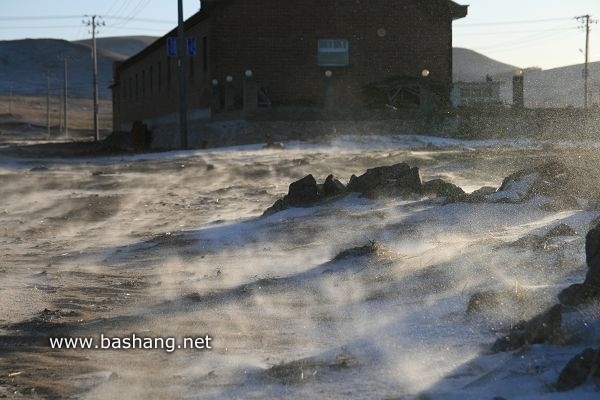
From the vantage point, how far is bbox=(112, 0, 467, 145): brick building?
3778 centimetres

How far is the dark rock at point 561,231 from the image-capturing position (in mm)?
9240

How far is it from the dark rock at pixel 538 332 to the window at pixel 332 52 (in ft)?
109

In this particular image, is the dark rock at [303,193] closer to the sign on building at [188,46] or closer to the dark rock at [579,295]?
the dark rock at [579,295]

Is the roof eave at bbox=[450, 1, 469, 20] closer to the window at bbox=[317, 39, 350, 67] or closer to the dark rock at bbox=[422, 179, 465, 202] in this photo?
the window at bbox=[317, 39, 350, 67]

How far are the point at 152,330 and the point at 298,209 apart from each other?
6.89 meters

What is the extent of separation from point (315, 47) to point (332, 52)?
0.73m

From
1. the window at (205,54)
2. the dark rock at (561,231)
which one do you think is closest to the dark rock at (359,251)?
the dark rock at (561,231)

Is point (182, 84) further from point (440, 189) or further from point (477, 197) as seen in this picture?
point (477, 197)

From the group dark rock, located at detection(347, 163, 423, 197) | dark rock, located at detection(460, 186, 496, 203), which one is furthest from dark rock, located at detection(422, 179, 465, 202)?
dark rock, located at detection(460, 186, 496, 203)

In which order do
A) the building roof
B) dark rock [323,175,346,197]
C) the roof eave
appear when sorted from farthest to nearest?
the roof eave < the building roof < dark rock [323,175,346,197]

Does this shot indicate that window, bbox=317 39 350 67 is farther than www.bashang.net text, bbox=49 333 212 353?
Yes

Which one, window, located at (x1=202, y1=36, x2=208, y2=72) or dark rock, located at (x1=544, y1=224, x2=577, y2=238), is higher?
window, located at (x1=202, y1=36, x2=208, y2=72)

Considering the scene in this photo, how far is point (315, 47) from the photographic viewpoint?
38469mm

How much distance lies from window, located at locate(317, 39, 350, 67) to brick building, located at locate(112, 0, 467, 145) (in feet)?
0.13
